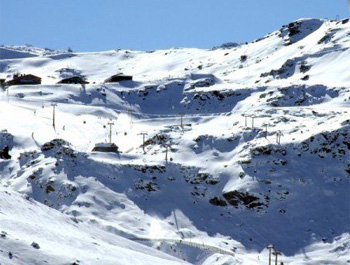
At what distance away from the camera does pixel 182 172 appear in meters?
78.9

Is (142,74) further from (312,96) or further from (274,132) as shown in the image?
(274,132)

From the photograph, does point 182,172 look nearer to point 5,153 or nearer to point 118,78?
point 5,153

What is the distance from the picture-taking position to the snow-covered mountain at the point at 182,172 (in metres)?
53.7

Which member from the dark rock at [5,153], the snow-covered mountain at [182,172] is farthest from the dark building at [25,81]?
the dark rock at [5,153]

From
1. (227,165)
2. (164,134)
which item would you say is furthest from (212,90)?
(227,165)

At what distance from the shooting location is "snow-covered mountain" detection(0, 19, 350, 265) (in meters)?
53.7

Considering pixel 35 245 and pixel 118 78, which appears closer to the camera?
pixel 35 245

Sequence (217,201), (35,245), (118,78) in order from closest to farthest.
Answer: (35,245)
(217,201)
(118,78)

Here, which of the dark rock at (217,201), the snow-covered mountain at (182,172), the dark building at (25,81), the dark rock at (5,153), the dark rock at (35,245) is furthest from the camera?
the dark building at (25,81)

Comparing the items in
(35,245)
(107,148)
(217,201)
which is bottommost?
(217,201)

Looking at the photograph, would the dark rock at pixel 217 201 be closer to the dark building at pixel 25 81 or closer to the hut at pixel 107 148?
the hut at pixel 107 148

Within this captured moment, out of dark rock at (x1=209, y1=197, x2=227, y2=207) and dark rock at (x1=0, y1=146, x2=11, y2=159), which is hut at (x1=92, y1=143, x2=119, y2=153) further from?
dark rock at (x1=209, y1=197, x2=227, y2=207)

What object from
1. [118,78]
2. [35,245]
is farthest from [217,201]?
[118,78]

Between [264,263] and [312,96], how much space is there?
145ft
